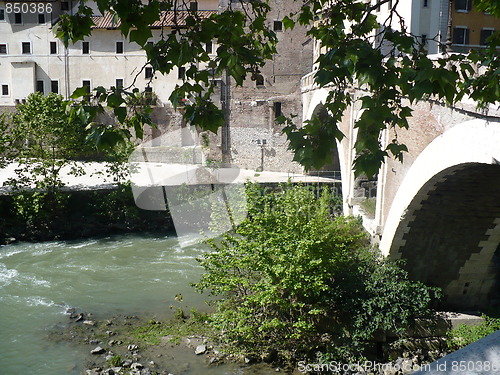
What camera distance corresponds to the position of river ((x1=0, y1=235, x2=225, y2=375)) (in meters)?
11.3

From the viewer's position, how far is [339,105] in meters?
4.55

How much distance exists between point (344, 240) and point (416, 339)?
7.00 ft

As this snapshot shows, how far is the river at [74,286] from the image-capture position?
1133 cm

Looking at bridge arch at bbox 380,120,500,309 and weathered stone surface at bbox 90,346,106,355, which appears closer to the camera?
bridge arch at bbox 380,120,500,309

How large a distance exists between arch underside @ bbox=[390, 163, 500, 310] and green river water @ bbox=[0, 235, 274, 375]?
4.28 metres

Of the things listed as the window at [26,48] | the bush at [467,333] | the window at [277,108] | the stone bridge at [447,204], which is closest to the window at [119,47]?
the window at [26,48]

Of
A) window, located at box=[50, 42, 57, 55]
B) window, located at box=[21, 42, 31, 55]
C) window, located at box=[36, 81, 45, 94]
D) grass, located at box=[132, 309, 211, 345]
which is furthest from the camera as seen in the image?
window, located at box=[36, 81, 45, 94]

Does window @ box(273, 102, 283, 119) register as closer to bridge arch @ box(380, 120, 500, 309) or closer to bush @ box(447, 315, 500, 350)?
bridge arch @ box(380, 120, 500, 309)

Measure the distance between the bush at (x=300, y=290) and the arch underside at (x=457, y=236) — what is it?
105cm

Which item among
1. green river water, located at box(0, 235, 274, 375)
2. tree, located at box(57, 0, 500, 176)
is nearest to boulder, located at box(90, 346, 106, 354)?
green river water, located at box(0, 235, 274, 375)

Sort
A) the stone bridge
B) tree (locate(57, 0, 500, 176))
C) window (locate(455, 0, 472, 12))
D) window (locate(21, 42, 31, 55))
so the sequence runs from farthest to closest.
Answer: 1. window (locate(21, 42, 31, 55))
2. window (locate(455, 0, 472, 12))
3. the stone bridge
4. tree (locate(57, 0, 500, 176))

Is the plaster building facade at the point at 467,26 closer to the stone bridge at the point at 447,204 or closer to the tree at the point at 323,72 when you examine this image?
the stone bridge at the point at 447,204

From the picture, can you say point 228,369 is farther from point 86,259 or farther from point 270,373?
point 86,259

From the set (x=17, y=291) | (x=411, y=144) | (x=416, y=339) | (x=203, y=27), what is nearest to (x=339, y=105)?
(x=203, y=27)
